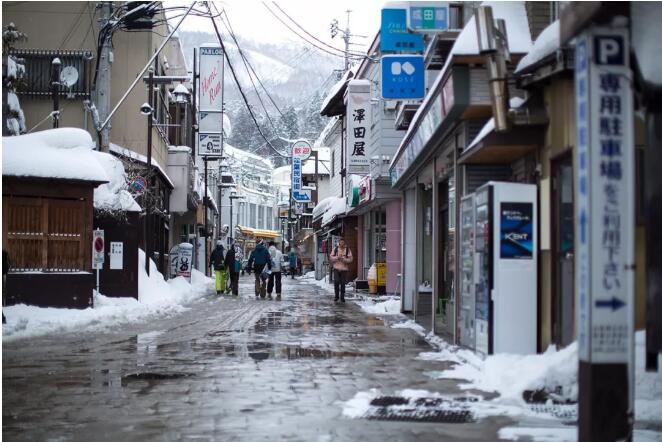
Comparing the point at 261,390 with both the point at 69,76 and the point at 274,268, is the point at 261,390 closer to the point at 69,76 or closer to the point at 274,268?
the point at 274,268

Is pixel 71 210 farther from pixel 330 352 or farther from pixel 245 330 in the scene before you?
pixel 330 352

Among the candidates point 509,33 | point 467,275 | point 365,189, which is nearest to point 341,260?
point 365,189

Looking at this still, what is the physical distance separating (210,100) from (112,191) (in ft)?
43.4

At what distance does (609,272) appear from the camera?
568 centimetres

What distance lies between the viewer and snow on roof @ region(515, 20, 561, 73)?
8.91 metres

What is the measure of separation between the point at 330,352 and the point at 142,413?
15.8ft

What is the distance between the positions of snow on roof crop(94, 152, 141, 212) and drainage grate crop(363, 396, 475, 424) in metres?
13.6

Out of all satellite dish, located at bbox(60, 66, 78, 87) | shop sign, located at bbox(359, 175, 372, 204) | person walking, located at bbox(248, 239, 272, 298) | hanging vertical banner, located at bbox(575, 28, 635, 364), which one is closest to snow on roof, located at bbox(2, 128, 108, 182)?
person walking, located at bbox(248, 239, 272, 298)

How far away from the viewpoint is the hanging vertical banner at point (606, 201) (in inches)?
223

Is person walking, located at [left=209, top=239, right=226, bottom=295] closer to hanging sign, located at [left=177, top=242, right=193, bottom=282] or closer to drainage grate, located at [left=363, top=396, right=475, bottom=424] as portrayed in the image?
hanging sign, located at [left=177, top=242, right=193, bottom=282]

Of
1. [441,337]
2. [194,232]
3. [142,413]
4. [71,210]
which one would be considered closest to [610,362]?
[142,413]

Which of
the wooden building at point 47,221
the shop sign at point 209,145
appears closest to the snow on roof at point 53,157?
the wooden building at point 47,221

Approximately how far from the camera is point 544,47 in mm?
9148

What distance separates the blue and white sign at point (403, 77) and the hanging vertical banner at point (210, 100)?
1624 cm
